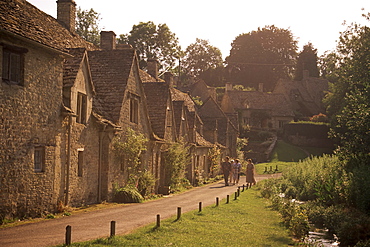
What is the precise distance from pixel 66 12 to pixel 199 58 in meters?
85.2

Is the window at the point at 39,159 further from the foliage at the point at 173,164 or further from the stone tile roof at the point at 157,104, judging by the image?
the foliage at the point at 173,164

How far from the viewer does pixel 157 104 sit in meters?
32.4

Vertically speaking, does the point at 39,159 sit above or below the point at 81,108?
below

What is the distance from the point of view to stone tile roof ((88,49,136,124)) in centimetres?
2403

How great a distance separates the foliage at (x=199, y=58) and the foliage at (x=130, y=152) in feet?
278

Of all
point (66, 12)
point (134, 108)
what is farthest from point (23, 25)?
point (134, 108)

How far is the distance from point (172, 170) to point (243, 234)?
16725 millimetres

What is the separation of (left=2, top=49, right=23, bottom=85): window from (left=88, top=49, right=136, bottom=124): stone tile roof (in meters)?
7.83

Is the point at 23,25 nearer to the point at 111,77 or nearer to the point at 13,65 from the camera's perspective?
the point at 13,65

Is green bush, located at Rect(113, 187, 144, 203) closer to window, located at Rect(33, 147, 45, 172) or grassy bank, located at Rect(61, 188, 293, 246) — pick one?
grassy bank, located at Rect(61, 188, 293, 246)

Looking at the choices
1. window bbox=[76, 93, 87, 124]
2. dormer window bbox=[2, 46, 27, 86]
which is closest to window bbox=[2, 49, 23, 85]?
dormer window bbox=[2, 46, 27, 86]

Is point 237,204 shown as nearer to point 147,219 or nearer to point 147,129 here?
point 147,219

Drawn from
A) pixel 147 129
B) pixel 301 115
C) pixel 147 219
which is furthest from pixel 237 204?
pixel 301 115

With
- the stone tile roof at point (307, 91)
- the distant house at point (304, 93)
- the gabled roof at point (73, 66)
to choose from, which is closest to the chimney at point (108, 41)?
the gabled roof at point (73, 66)
